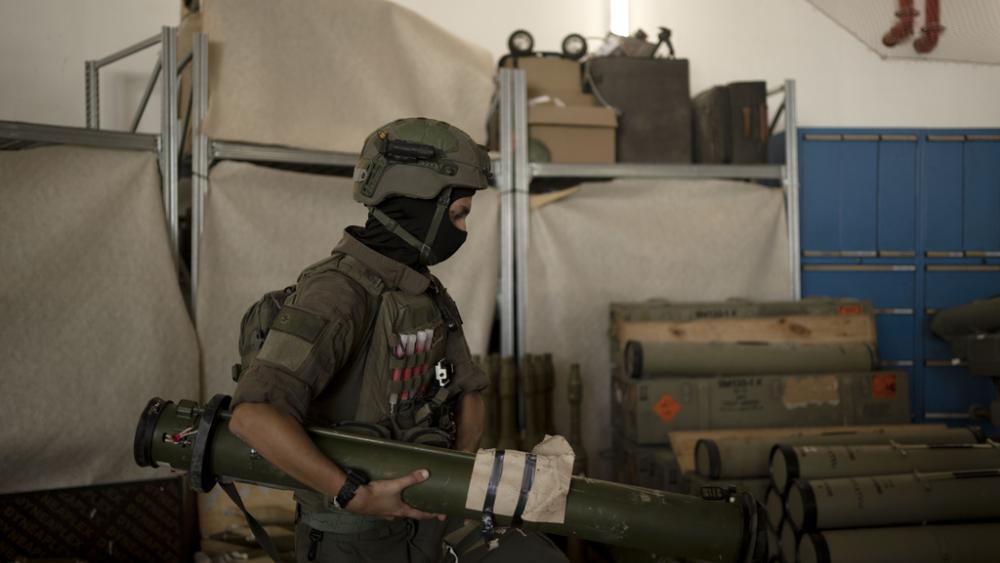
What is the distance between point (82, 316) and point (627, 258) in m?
2.71

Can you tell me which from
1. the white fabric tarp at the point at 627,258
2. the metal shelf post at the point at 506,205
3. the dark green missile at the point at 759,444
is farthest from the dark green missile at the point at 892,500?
the metal shelf post at the point at 506,205

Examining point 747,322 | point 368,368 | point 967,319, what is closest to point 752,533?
point 368,368

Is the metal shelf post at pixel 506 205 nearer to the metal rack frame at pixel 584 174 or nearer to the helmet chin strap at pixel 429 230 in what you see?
the metal rack frame at pixel 584 174

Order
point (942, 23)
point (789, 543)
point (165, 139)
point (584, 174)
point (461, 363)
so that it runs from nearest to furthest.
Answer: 1. point (461, 363)
2. point (789, 543)
3. point (165, 139)
4. point (584, 174)
5. point (942, 23)

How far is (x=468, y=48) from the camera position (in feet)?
14.2

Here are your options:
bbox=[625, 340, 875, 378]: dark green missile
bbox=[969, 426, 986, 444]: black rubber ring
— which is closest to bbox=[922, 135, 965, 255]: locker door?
bbox=[625, 340, 875, 378]: dark green missile

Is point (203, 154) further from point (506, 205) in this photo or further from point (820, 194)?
point (820, 194)

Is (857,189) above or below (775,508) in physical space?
above

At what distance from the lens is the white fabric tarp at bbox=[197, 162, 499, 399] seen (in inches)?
141

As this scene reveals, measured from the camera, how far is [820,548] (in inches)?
101

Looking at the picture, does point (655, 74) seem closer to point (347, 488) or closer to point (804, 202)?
point (804, 202)

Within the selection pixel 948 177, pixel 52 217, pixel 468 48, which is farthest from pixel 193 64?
pixel 948 177

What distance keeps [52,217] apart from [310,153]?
3.78 ft

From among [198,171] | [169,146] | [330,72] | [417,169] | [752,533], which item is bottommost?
[752,533]
